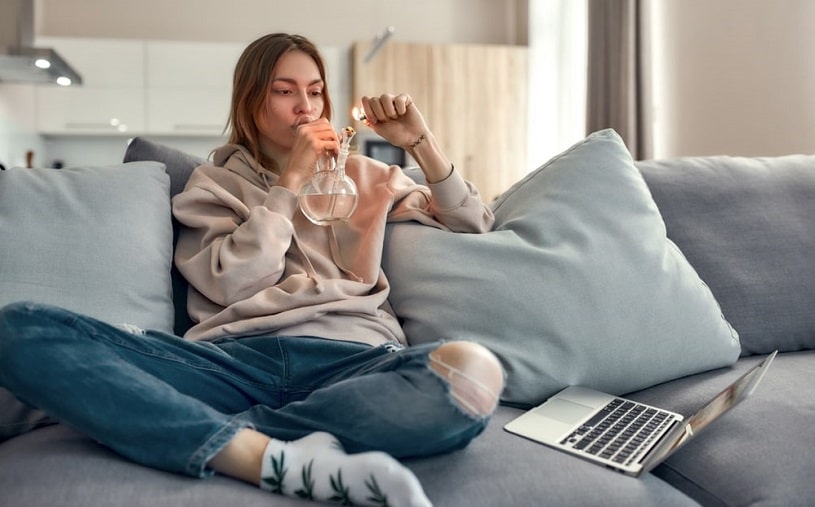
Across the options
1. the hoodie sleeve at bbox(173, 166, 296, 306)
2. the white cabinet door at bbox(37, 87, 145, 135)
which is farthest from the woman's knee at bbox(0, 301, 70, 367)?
the white cabinet door at bbox(37, 87, 145, 135)

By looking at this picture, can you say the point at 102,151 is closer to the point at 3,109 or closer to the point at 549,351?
the point at 3,109

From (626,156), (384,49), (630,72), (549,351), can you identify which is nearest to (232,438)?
(549,351)

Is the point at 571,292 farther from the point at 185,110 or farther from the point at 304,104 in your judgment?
the point at 185,110

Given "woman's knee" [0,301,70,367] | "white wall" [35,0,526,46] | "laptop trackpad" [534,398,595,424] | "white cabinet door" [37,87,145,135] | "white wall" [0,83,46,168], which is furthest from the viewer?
"white wall" [35,0,526,46]

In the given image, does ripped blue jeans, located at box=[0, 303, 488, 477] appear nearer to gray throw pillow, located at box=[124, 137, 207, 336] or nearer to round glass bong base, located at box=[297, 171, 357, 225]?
round glass bong base, located at box=[297, 171, 357, 225]

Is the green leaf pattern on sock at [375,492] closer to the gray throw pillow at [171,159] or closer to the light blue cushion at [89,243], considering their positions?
the light blue cushion at [89,243]

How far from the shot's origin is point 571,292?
145 cm

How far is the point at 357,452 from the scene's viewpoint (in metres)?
1.06

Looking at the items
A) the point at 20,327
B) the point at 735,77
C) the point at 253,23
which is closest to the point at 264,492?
the point at 20,327

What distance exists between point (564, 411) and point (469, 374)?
294 mm

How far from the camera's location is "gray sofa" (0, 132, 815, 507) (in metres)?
0.99

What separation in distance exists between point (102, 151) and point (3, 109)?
87 cm

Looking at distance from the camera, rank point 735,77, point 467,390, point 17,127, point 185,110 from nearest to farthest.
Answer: point 467,390, point 735,77, point 17,127, point 185,110

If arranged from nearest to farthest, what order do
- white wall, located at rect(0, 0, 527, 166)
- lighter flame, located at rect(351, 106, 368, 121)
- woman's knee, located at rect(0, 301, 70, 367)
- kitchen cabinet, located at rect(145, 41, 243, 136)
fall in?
woman's knee, located at rect(0, 301, 70, 367), lighter flame, located at rect(351, 106, 368, 121), kitchen cabinet, located at rect(145, 41, 243, 136), white wall, located at rect(0, 0, 527, 166)
